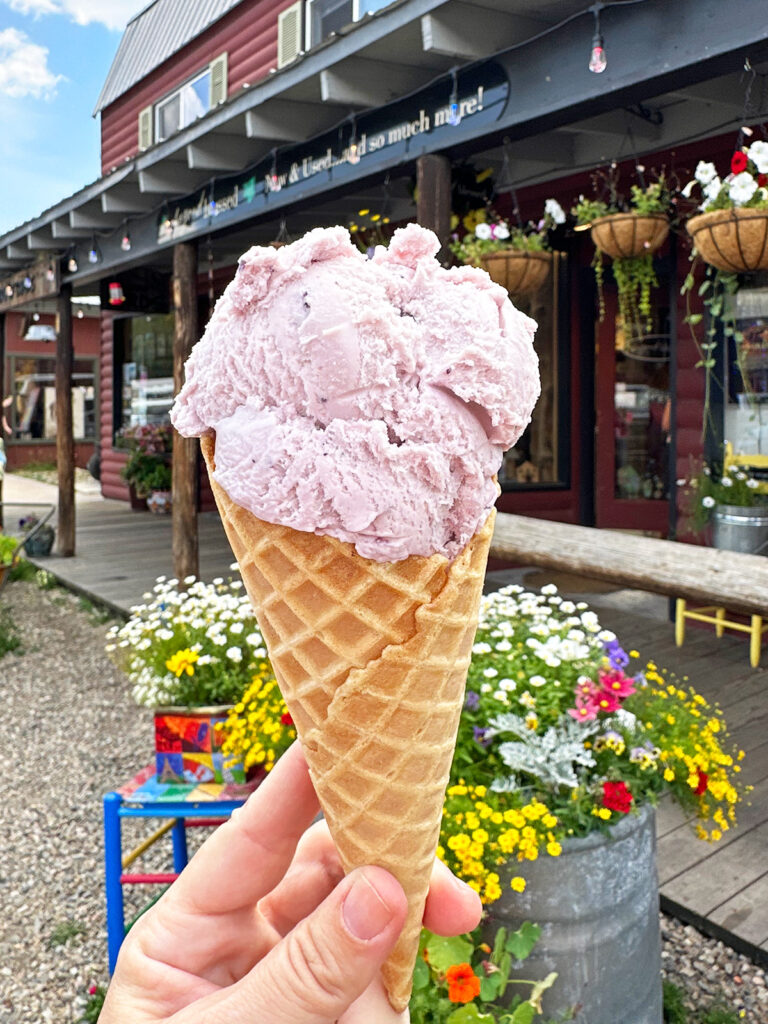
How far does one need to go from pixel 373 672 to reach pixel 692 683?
4806 millimetres

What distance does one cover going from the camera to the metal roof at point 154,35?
1262cm

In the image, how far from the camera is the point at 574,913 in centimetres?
231

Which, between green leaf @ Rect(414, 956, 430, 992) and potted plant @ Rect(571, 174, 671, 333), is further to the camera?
potted plant @ Rect(571, 174, 671, 333)

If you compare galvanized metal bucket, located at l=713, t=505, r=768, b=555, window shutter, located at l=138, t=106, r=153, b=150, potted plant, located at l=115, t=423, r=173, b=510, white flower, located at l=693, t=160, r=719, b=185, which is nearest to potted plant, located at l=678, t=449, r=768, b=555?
galvanized metal bucket, located at l=713, t=505, r=768, b=555

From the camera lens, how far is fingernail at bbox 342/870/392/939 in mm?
1261

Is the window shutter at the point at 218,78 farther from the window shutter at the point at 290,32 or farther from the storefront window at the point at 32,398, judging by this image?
the storefront window at the point at 32,398

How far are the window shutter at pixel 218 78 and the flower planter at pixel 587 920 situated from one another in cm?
1219

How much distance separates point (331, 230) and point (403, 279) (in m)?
0.14

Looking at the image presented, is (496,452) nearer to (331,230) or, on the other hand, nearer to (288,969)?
(331,230)

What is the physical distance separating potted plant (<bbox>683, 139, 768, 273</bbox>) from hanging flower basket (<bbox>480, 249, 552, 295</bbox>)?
153 centimetres

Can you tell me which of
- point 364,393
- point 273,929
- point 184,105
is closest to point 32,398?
point 184,105

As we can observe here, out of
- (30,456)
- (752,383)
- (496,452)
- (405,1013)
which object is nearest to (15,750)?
(405,1013)

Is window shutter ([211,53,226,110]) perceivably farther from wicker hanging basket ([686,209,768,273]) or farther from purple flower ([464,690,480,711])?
purple flower ([464,690,480,711])

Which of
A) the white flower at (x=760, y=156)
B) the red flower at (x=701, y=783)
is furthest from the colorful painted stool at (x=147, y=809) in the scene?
the white flower at (x=760, y=156)
